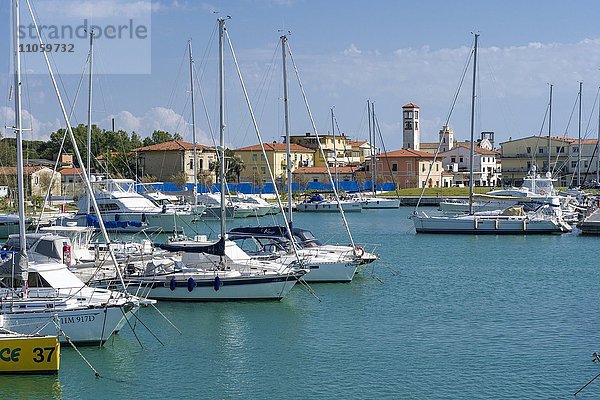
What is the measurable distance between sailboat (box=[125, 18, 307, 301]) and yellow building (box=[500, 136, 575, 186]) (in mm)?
113171

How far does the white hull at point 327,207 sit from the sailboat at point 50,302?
71831 millimetres

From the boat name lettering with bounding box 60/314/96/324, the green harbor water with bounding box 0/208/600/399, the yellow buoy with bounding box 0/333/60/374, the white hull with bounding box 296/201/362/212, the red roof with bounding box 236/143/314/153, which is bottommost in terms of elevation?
the green harbor water with bounding box 0/208/600/399

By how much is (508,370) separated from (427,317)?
7.83 meters

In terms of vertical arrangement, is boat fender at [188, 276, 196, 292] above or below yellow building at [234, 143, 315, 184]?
below

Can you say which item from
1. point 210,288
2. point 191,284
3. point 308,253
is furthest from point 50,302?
point 308,253

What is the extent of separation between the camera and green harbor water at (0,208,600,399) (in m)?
24.7

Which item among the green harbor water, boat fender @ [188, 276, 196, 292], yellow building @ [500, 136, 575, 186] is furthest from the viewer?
yellow building @ [500, 136, 575, 186]

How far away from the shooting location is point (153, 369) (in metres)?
26.3

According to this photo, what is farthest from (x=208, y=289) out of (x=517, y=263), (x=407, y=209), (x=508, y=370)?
(x=407, y=209)

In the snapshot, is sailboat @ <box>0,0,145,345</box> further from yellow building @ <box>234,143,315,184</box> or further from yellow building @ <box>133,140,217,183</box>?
yellow building @ <box>234,143,315,184</box>

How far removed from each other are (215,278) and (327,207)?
65927 millimetres

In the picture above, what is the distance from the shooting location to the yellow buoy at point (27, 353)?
24.3 meters

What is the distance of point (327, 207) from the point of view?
10025 centimetres

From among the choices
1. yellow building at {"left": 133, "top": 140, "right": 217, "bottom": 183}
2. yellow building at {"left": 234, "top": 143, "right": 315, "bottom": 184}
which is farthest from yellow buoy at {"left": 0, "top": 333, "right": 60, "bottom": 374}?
yellow building at {"left": 234, "top": 143, "right": 315, "bottom": 184}
